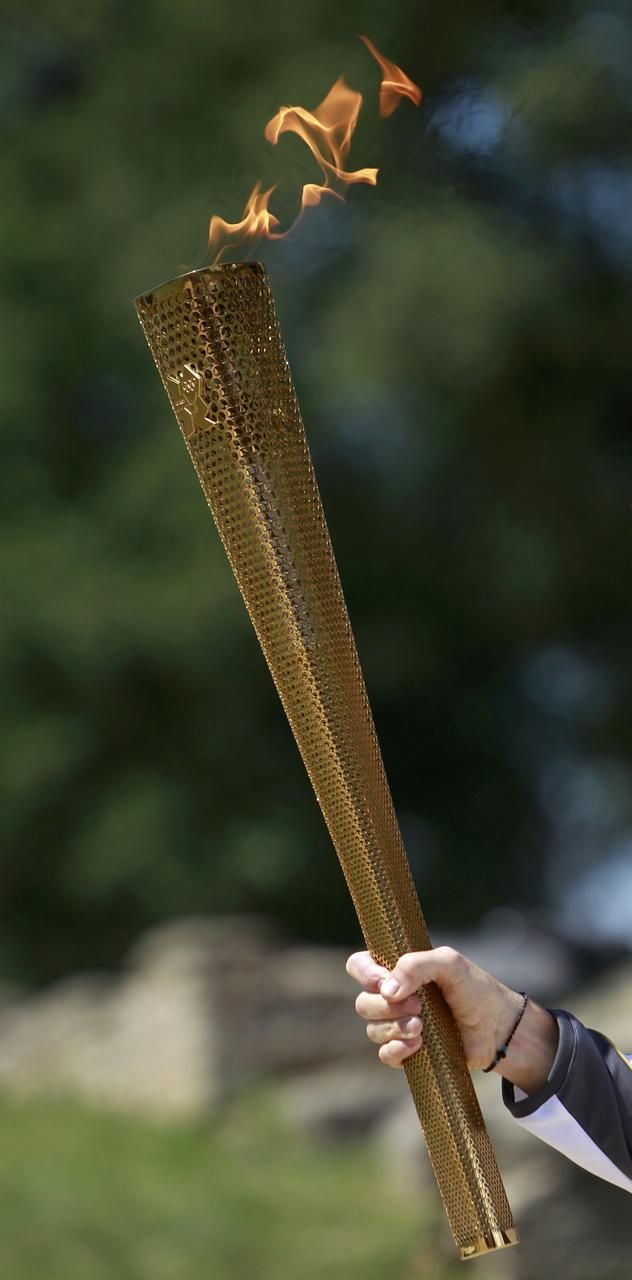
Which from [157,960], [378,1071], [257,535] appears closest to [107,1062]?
[157,960]

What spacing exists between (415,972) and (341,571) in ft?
12.1

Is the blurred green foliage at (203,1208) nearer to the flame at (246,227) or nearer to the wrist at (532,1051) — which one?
the wrist at (532,1051)

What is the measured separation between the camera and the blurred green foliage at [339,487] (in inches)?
185

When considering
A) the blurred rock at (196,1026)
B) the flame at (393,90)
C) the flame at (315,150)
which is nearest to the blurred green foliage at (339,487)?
the blurred rock at (196,1026)

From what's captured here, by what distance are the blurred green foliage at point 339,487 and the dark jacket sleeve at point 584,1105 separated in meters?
3.42

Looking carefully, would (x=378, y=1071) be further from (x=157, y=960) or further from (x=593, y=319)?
(x=593, y=319)

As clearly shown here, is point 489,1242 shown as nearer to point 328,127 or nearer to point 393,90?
point 328,127

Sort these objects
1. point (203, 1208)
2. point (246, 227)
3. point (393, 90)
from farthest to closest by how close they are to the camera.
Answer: point (203, 1208), point (393, 90), point (246, 227)

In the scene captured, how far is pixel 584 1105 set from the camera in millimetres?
1399

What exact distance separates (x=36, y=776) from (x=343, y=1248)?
1.70 m

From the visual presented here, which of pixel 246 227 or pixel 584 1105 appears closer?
pixel 246 227

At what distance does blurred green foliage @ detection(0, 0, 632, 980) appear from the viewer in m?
4.70

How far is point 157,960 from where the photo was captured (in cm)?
491

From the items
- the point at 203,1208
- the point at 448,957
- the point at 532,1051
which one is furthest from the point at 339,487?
the point at 448,957
